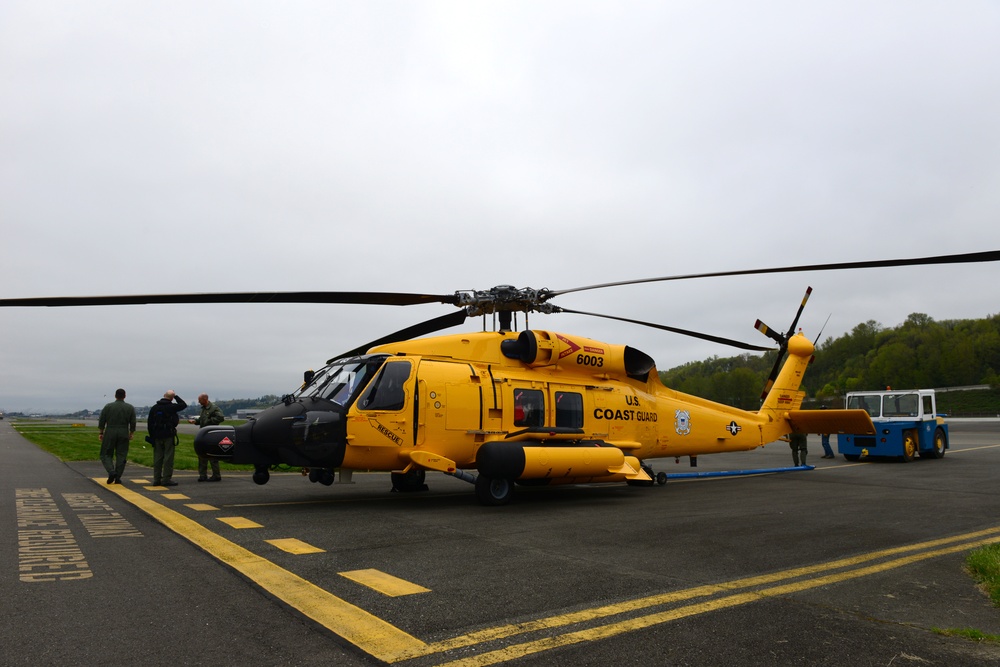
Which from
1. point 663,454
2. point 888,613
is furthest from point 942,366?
point 888,613

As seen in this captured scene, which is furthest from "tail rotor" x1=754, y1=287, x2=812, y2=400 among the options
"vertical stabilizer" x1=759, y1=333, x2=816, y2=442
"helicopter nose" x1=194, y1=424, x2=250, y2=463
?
"helicopter nose" x1=194, y1=424, x2=250, y2=463

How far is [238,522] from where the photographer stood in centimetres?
826

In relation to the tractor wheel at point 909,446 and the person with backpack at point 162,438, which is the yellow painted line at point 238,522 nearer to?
the person with backpack at point 162,438

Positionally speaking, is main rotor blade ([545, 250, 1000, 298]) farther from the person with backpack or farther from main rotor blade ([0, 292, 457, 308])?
the person with backpack

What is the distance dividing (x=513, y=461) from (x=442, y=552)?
142 inches

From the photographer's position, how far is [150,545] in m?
6.74

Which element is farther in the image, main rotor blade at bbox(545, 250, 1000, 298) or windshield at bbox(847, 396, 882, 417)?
windshield at bbox(847, 396, 882, 417)

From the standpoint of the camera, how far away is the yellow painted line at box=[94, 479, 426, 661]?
390 cm

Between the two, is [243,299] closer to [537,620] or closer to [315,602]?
[315,602]

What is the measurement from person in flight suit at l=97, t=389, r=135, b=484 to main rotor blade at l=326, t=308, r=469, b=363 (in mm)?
4627

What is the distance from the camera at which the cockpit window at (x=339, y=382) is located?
33.8ft

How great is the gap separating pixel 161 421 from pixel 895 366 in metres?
108

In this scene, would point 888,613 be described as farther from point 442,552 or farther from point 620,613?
point 442,552

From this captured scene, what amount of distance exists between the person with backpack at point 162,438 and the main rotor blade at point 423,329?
4022mm
